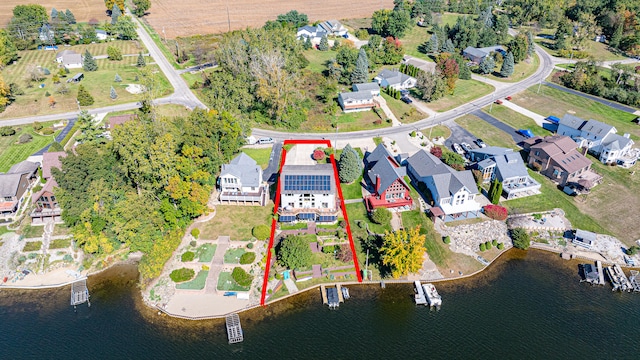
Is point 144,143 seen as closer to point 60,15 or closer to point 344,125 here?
point 344,125

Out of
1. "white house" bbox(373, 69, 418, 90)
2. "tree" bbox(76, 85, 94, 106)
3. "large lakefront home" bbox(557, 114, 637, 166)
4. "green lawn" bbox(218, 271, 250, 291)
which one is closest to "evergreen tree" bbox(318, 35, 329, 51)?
"white house" bbox(373, 69, 418, 90)

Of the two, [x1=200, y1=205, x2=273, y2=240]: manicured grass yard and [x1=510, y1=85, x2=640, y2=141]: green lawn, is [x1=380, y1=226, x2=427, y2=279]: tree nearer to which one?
[x1=200, y1=205, x2=273, y2=240]: manicured grass yard

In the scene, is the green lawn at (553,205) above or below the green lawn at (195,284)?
above

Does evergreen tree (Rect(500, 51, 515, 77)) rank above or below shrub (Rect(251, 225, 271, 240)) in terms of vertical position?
above

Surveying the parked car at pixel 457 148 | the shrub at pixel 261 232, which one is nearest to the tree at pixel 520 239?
the parked car at pixel 457 148

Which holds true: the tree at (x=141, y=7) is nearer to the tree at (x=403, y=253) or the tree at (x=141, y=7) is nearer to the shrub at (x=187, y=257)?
the shrub at (x=187, y=257)

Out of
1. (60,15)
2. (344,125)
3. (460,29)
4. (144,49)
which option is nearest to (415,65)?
(460,29)

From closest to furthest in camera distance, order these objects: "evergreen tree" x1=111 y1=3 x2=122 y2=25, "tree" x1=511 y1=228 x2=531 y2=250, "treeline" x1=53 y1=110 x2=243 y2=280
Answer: "treeline" x1=53 y1=110 x2=243 y2=280
"tree" x1=511 y1=228 x2=531 y2=250
"evergreen tree" x1=111 y1=3 x2=122 y2=25
